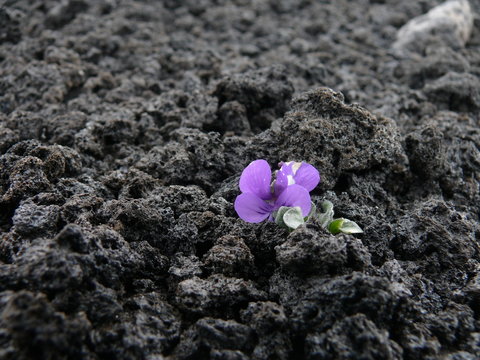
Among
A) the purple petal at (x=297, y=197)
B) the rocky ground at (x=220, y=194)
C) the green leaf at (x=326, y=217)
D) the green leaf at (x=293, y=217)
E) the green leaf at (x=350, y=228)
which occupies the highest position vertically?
the purple petal at (x=297, y=197)

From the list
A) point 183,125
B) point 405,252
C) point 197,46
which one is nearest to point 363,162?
point 405,252

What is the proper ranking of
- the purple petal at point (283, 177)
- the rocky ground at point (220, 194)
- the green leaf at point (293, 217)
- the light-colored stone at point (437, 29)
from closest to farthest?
the rocky ground at point (220, 194) < the green leaf at point (293, 217) < the purple petal at point (283, 177) < the light-colored stone at point (437, 29)

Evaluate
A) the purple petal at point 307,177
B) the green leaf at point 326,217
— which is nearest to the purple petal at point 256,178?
the purple petal at point 307,177

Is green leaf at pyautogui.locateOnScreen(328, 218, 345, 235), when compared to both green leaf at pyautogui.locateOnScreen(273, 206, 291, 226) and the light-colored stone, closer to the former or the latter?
green leaf at pyautogui.locateOnScreen(273, 206, 291, 226)

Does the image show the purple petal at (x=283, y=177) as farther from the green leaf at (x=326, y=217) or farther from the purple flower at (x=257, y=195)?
the green leaf at (x=326, y=217)

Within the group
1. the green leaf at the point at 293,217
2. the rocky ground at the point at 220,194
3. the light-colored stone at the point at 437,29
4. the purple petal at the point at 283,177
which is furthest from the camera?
the light-colored stone at the point at 437,29

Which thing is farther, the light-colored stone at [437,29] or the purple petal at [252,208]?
the light-colored stone at [437,29]

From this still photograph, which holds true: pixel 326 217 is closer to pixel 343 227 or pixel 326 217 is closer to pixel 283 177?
pixel 343 227
